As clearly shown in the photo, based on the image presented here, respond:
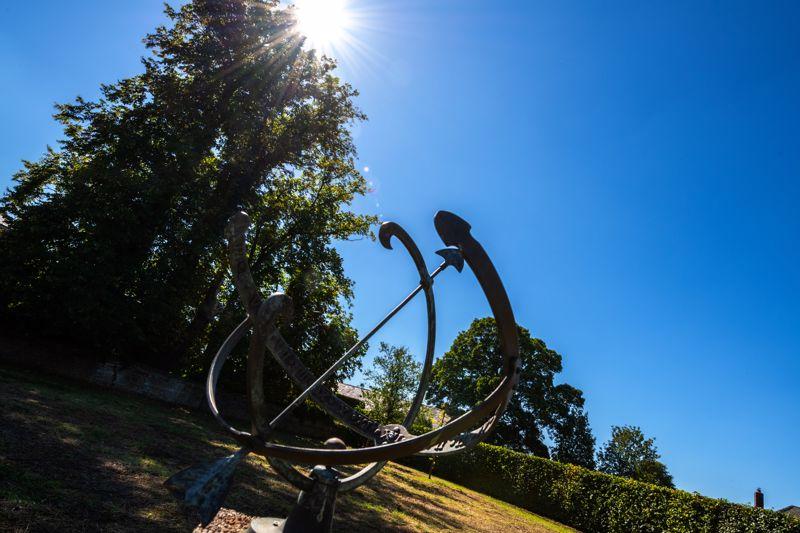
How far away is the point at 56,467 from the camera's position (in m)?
5.64

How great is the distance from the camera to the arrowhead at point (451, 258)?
5.42m

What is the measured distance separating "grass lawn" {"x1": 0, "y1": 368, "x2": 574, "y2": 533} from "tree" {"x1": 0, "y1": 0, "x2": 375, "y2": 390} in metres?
3.95

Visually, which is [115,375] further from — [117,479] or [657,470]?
[657,470]

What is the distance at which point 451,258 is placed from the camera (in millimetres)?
5438

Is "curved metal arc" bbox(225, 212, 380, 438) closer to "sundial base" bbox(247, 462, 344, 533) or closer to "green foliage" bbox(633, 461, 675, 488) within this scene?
"sundial base" bbox(247, 462, 344, 533)

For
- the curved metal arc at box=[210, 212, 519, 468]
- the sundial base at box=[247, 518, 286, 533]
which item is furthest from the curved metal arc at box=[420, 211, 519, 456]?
the sundial base at box=[247, 518, 286, 533]

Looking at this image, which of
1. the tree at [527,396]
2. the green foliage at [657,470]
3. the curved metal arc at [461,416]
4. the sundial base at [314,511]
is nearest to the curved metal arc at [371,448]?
the curved metal arc at [461,416]

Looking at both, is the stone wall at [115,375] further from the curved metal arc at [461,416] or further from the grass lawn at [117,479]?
the curved metal arc at [461,416]

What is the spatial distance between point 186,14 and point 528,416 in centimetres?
3584

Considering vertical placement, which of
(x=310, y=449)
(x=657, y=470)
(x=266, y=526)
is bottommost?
(x=266, y=526)

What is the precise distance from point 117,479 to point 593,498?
66.9 feet

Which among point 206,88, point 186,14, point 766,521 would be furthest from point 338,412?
point 186,14

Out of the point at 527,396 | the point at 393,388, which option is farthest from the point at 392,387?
the point at 527,396

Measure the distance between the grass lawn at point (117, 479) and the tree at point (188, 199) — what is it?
395 centimetres
